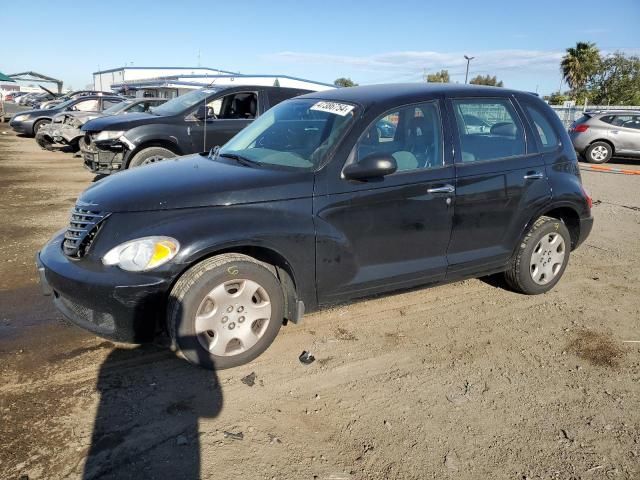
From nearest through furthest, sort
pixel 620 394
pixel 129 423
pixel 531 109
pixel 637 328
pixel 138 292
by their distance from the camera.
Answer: pixel 129 423 < pixel 138 292 < pixel 620 394 < pixel 637 328 < pixel 531 109

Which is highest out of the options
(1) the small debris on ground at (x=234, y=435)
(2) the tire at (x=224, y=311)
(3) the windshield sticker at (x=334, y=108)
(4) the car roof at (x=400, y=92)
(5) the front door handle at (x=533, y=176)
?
(4) the car roof at (x=400, y=92)

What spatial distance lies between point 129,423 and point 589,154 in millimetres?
16164

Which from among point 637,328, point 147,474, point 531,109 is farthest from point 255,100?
point 147,474

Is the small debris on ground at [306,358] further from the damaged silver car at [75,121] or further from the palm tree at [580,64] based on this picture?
the palm tree at [580,64]

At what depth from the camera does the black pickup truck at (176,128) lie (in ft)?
27.3

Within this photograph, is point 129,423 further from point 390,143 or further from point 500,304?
point 500,304

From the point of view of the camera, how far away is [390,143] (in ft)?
12.6

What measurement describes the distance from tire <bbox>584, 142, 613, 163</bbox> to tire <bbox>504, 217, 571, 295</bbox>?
12.5 m

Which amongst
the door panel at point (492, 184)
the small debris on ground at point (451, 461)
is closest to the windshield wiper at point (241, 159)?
the door panel at point (492, 184)

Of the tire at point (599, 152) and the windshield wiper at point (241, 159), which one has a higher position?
the windshield wiper at point (241, 159)

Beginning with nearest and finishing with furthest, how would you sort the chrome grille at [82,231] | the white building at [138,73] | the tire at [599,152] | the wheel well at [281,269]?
the chrome grille at [82,231], the wheel well at [281,269], the tire at [599,152], the white building at [138,73]

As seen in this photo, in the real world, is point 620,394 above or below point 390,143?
below

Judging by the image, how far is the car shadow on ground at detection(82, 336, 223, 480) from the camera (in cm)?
246

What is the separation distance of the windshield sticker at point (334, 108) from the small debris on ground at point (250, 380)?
1959mm
